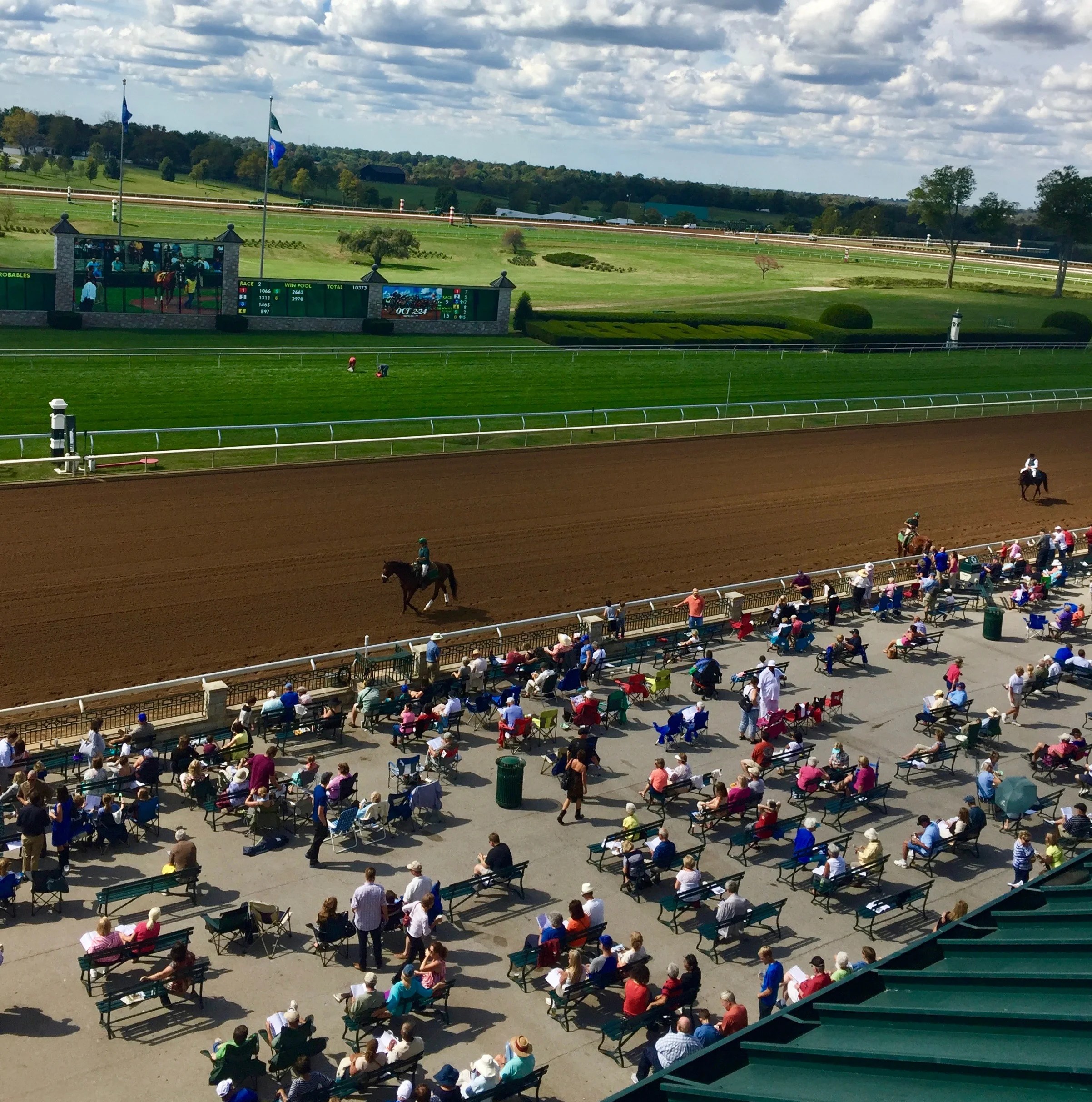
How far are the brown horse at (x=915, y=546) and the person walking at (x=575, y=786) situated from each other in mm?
12959

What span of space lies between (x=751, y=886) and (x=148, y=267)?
1509 inches

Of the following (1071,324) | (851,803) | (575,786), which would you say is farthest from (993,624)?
(1071,324)

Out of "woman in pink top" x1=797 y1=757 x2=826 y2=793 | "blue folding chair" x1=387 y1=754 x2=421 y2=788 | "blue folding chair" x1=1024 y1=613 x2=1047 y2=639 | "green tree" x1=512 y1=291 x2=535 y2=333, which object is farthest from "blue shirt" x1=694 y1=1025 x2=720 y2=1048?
"green tree" x1=512 y1=291 x2=535 y2=333

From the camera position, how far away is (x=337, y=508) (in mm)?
25016

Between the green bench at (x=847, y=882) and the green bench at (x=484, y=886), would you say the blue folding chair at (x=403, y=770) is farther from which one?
the green bench at (x=847, y=882)

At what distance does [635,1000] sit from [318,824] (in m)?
3.96

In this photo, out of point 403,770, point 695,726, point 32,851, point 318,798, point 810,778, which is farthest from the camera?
point 695,726

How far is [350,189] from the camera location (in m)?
123

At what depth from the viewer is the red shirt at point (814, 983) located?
10195mm

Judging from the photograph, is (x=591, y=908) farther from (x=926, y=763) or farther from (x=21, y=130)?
(x=21, y=130)

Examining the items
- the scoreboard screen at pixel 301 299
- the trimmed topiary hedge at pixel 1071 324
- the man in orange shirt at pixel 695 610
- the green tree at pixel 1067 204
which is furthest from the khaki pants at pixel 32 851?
the green tree at pixel 1067 204

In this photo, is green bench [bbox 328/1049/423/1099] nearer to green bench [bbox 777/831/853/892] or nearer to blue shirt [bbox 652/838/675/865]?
blue shirt [bbox 652/838/675/865]

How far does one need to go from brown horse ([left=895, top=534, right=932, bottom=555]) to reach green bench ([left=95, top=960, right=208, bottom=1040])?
18109mm

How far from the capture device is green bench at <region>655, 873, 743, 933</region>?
12133 mm
